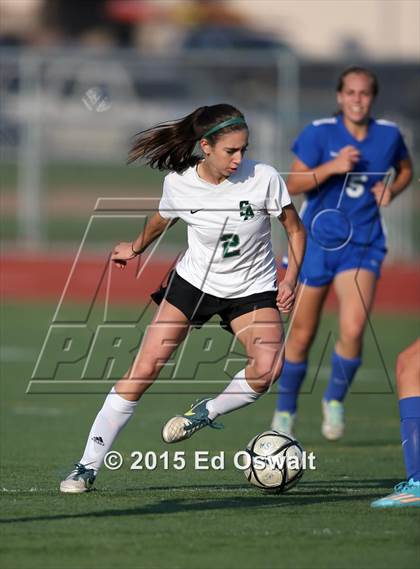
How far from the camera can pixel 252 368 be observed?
262 inches

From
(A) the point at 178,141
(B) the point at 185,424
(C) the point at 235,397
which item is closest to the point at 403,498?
(C) the point at 235,397

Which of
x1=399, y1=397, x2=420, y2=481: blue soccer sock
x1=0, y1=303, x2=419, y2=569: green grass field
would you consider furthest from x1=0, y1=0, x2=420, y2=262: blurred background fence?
x1=399, y1=397, x2=420, y2=481: blue soccer sock

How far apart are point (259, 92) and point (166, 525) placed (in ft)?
53.6

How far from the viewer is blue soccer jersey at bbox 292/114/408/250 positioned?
900 cm

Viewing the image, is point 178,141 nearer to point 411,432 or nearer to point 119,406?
point 119,406

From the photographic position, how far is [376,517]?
5.93 meters

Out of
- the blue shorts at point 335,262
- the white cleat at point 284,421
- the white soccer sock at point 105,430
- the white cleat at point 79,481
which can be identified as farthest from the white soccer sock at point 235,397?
the blue shorts at point 335,262

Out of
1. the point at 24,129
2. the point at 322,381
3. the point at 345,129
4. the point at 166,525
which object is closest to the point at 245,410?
the point at 322,381

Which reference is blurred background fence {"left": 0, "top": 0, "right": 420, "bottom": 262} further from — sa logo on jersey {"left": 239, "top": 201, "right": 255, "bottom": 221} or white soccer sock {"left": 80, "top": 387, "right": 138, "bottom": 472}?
white soccer sock {"left": 80, "top": 387, "right": 138, "bottom": 472}

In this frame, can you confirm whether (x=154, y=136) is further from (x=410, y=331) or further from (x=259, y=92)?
(x=259, y=92)

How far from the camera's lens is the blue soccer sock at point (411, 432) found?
5984mm

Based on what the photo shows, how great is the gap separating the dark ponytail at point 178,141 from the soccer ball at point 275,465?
144 cm

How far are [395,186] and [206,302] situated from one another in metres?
2.98

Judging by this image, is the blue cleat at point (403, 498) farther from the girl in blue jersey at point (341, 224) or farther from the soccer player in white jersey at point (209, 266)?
the girl in blue jersey at point (341, 224)
